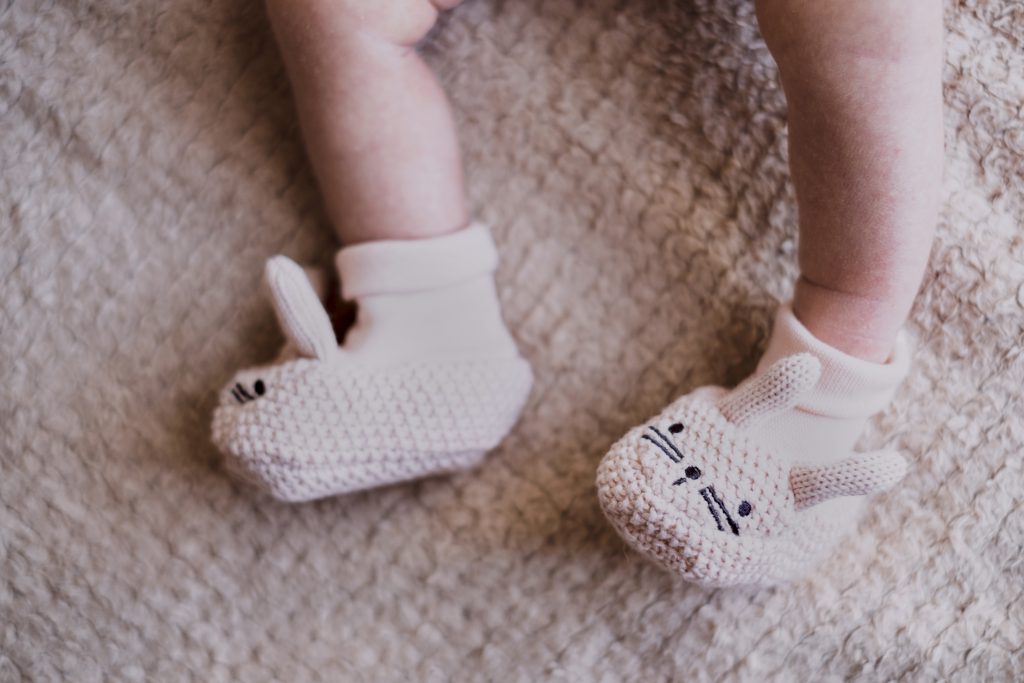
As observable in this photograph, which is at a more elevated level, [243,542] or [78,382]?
[78,382]

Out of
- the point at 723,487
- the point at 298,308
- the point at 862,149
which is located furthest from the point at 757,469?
the point at 298,308

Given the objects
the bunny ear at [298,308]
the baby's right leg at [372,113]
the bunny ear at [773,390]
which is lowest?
the bunny ear at [773,390]

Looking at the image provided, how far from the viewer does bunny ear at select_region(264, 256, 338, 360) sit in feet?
2.12

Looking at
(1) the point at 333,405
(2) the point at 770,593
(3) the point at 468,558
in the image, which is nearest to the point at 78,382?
(1) the point at 333,405

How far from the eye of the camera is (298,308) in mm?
648

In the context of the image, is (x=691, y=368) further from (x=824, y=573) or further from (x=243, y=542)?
(x=243, y=542)

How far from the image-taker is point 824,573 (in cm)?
70

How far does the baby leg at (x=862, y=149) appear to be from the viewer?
0.57m

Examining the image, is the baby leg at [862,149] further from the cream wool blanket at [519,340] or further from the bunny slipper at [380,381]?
the bunny slipper at [380,381]

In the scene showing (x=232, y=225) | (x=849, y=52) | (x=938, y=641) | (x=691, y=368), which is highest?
(x=849, y=52)

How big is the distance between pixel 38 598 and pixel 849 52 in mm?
749

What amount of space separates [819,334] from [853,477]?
0.11 m

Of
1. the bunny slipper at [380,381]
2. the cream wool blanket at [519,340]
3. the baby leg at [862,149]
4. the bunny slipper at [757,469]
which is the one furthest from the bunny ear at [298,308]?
the baby leg at [862,149]

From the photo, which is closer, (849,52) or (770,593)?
(849,52)
